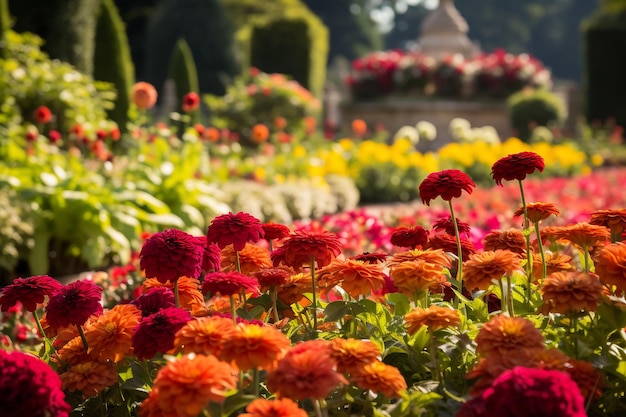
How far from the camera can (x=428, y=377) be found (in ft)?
5.51

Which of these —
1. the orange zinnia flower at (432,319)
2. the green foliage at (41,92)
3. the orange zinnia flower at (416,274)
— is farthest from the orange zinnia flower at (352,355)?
the green foliage at (41,92)

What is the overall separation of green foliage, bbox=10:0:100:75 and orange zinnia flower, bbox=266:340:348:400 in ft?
32.8

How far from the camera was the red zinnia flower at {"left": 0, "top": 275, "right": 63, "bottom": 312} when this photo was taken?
1679 millimetres

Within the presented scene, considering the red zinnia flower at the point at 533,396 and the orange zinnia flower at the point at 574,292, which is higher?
the orange zinnia flower at the point at 574,292

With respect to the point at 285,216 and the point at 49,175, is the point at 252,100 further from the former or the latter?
the point at 49,175

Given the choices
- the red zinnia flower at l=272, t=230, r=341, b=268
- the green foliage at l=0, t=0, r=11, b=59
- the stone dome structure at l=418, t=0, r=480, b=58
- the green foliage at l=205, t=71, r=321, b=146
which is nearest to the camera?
the red zinnia flower at l=272, t=230, r=341, b=268

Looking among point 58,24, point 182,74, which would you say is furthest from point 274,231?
point 58,24

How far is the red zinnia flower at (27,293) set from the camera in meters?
1.68

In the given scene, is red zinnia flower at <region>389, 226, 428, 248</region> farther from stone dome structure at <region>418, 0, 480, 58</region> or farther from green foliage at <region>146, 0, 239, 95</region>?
stone dome structure at <region>418, 0, 480, 58</region>

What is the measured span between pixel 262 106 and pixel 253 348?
11205 mm

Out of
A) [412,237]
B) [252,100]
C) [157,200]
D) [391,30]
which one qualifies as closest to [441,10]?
[252,100]

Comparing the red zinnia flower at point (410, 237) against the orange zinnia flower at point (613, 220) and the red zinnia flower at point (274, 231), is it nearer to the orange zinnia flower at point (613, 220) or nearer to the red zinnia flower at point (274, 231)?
the red zinnia flower at point (274, 231)

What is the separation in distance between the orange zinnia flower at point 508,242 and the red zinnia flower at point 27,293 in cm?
108

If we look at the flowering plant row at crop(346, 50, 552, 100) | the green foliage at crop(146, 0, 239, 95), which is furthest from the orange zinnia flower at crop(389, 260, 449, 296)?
the green foliage at crop(146, 0, 239, 95)
